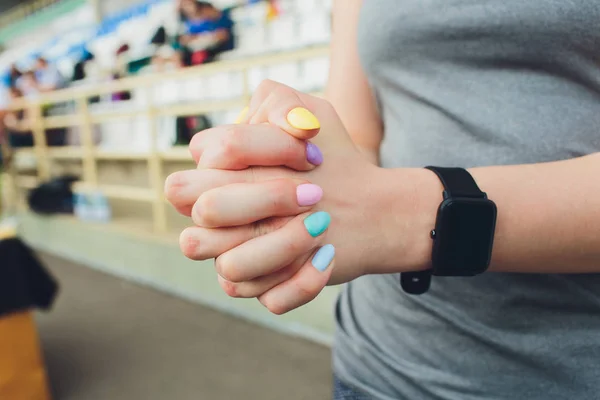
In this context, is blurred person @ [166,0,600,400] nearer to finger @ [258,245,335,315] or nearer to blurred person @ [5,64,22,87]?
finger @ [258,245,335,315]

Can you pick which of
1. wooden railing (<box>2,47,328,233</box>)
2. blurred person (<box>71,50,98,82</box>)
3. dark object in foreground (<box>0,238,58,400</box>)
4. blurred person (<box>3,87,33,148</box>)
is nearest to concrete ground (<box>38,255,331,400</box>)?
dark object in foreground (<box>0,238,58,400</box>)

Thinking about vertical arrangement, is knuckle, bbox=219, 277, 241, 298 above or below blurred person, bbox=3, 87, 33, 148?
above

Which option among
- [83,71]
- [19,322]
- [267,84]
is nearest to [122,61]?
[83,71]

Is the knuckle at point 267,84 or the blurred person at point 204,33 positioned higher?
the blurred person at point 204,33

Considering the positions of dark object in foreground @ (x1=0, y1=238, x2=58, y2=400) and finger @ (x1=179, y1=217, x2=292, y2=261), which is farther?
dark object in foreground @ (x1=0, y1=238, x2=58, y2=400)

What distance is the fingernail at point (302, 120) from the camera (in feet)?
1.13

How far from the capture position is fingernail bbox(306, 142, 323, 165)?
14.0 inches

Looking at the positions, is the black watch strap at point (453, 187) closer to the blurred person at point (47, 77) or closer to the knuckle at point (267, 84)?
Result: the knuckle at point (267, 84)

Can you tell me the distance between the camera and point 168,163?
9.81ft

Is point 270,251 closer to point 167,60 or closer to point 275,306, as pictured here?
point 275,306

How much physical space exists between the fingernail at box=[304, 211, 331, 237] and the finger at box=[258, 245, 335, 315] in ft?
0.06

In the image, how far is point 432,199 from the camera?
0.37 metres

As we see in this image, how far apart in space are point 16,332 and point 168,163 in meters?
1.52

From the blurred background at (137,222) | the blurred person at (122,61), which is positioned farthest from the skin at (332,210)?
the blurred person at (122,61)
